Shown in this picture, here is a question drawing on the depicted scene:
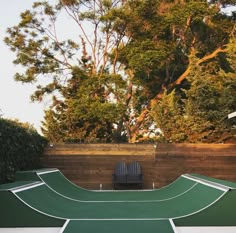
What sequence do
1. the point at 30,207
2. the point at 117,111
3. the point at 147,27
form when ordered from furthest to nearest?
→ the point at 147,27 < the point at 117,111 < the point at 30,207

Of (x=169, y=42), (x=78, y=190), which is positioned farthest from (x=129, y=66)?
(x=78, y=190)

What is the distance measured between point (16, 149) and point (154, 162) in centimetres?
380

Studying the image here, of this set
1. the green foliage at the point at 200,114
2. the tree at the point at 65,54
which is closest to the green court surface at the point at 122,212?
the green foliage at the point at 200,114

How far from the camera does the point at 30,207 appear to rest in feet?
17.9

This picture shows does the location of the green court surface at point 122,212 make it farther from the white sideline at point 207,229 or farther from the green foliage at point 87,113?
the green foliage at point 87,113

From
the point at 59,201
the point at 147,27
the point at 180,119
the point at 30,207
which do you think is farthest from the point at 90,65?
the point at 30,207

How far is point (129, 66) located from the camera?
53.2 ft

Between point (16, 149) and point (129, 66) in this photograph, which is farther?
point (129, 66)

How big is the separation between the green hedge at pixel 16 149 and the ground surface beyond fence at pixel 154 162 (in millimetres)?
658

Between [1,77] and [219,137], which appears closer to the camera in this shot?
[219,137]

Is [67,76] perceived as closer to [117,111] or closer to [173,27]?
[117,111]

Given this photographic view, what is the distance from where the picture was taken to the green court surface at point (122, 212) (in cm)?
520

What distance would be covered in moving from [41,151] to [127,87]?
7.63 m

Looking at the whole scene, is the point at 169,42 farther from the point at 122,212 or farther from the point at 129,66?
the point at 122,212
